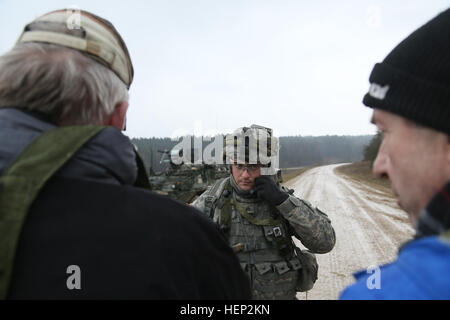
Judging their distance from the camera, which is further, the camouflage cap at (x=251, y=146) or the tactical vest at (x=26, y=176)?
the camouflage cap at (x=251, y=146)

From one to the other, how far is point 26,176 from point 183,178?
16565 millimetres

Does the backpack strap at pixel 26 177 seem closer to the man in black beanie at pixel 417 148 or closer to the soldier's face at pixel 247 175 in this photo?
the man in black beanie at pixel 417 148

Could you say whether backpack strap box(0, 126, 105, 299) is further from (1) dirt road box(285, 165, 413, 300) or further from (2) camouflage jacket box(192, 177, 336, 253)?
(1) dirt road box(285, 165, 413, 300)

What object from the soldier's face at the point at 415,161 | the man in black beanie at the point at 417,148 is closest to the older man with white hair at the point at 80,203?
the man in black beanie at the point at 417,148

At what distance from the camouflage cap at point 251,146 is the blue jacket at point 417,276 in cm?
247

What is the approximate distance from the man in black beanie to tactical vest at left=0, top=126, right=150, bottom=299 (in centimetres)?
88

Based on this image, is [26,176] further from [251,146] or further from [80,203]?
[251,146]

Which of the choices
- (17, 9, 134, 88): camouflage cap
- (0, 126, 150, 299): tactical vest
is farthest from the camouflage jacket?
(0, 126, 150, 299): tactical vest

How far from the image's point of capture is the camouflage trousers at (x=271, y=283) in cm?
295

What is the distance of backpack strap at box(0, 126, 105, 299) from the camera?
0.78 metres

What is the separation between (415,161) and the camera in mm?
953

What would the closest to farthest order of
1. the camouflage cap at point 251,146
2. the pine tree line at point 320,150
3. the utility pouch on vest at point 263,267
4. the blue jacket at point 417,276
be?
the blue jacket at point 417,276
the utility pouch on vest at point 263,267
the camouflage cap at point 251,146
the pine tree line at point 320,150

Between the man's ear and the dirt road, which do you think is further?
the dirt road
